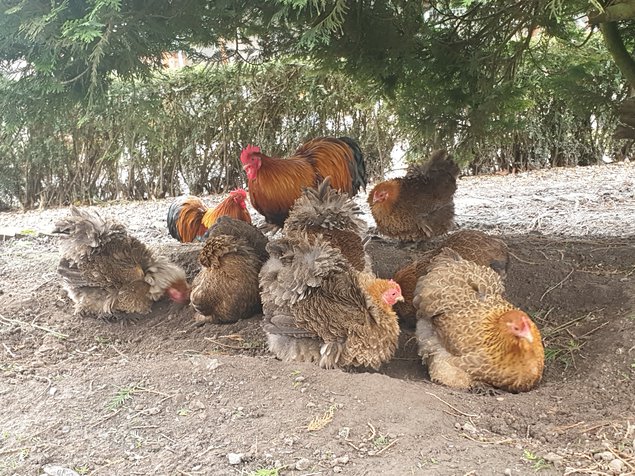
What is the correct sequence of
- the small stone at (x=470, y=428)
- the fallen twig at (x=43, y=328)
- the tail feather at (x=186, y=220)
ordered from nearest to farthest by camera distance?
the small stone at (x=470, y=428)
the fallen twig at (x=43, y=328)
the tail feather at (x=186, y=220)

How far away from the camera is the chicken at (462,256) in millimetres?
4137

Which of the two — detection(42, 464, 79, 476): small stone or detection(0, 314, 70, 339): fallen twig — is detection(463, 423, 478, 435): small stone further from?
detection(0, 314, 70, 339): fallen twig

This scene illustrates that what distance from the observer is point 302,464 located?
2.14 meters

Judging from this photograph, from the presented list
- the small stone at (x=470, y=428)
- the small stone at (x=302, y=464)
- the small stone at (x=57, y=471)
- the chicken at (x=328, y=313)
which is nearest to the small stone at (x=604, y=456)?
the small stone at (x=470, y=428)

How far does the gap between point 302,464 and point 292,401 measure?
53 centimetres

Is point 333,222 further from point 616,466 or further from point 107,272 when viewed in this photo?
point 616,466

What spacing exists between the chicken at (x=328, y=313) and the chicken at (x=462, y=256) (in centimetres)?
67

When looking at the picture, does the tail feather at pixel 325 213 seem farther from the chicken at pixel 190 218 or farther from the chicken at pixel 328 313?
the chicken at pixel 190 218

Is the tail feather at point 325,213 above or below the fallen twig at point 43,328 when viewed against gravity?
above

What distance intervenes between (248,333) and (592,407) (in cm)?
224

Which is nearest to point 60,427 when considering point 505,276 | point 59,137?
point 505,276

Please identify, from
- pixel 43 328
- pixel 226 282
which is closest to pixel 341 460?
pixel 226 282

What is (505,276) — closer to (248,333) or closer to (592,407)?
(592,407)

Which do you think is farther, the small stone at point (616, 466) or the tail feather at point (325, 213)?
the tail feather at point (325, 213)
